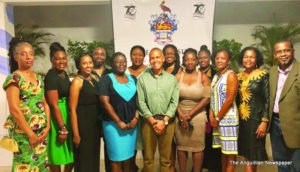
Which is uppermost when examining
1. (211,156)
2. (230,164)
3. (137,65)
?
(137,65)

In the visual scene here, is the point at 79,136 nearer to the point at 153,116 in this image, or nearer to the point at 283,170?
the point at 153,116

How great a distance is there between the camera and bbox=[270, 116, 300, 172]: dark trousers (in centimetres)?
245

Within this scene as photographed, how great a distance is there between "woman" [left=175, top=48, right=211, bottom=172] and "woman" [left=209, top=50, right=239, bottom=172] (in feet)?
0.46

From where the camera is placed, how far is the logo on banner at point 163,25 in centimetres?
466

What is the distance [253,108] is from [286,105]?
0.34 metres

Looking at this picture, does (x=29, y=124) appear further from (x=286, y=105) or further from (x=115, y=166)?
(x=286, y=105)

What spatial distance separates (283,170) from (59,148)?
2.65 meters

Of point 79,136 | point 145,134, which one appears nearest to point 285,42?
point 145,134

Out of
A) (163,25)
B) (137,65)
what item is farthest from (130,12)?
(137,65)

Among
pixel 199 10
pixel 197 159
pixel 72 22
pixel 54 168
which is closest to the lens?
pixel 54 168

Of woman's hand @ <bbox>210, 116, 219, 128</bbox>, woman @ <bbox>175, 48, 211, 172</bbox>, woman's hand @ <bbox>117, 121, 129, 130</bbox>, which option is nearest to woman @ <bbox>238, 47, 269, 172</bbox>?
woman's hand @ <bbox>210, 116, 219, 128</bbox>

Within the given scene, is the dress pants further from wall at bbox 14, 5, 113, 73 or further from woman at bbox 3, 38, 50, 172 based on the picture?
wall at bbox 14, 5, 113, 73

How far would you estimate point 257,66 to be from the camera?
2.64 m

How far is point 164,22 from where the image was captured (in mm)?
4660
